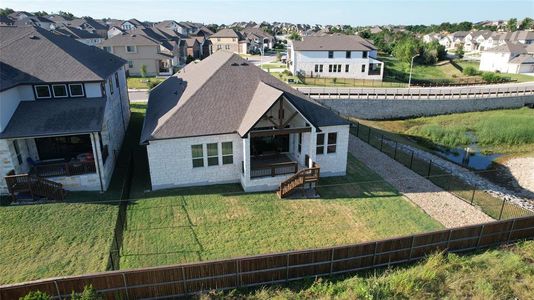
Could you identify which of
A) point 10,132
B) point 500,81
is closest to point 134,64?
point 10,132

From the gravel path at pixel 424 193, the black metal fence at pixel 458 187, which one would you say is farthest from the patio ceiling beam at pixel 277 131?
the black metal fence at pixel 458 187

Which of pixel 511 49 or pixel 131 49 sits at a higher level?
pixel 131 49

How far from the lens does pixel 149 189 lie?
20641mm

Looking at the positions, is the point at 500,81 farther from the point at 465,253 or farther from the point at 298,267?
the point at 298,267

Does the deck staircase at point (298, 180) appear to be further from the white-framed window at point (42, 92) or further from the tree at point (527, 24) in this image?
the tree at point (527, 24)

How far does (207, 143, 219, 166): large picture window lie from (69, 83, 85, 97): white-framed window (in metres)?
8.97

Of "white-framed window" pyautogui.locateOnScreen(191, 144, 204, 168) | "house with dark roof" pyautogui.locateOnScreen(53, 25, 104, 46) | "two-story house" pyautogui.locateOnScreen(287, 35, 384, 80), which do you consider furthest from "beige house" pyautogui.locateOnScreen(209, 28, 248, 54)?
"white-framed window" pyautogui.locateOnScreen(191, 144, 204, 168)

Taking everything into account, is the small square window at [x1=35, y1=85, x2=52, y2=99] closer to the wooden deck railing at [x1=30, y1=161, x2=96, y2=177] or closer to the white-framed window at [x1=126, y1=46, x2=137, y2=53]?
the wooden deck railing at [x1=30, y1=161, x2=96, y2=177]

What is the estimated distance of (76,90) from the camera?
21688 mm

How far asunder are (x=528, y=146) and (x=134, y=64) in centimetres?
5707

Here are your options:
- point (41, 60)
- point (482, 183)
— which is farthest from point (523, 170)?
point (41, 60)

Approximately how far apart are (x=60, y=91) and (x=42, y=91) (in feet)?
3.22

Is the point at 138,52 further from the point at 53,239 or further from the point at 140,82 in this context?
the point at 53,239

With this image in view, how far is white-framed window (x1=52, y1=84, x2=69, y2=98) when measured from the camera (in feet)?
69.7
